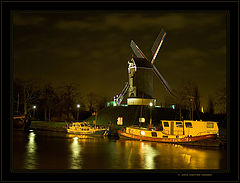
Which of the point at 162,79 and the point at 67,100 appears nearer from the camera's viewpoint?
the point at 162,79

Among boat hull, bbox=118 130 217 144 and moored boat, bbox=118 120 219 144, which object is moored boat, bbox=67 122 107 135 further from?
moored boat, bbox=118 120 219 144

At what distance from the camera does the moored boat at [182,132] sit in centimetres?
3241

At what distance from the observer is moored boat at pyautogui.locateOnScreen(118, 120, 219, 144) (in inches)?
1276

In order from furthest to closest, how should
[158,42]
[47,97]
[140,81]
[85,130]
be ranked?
1. [47,97]
2. [158,42]
3. [140,81]
4. [85,130]

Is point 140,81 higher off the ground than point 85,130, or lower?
higher

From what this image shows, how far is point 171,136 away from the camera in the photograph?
33.8 m

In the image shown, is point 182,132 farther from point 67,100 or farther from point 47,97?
point 47,97

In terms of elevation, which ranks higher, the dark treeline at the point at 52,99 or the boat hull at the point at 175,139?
the dark treeline at the point at 52,99

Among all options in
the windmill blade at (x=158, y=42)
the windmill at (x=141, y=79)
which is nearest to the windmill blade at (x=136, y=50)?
the windmill at (x=141, y=79)

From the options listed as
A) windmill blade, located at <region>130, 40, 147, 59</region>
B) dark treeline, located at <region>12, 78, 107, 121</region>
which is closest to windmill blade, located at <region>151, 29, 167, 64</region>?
windmill blade, located at <region>130, 40, 147, 59</region>

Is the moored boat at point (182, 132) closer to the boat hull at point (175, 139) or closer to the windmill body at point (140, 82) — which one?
the boat hull at point (175, 139)

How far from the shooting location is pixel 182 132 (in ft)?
112

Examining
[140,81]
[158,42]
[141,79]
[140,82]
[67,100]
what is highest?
[158,42]

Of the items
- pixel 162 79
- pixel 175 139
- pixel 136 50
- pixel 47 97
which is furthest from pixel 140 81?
pixel 47 97
